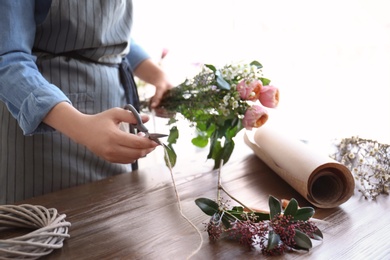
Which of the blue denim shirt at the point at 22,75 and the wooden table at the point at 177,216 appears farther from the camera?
the blue denim shirt at the point at 22,75

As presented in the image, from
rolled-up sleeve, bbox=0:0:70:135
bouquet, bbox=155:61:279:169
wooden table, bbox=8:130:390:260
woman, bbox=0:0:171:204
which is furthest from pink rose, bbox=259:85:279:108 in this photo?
rolled-up sleeve, bbox=0:0:70:135

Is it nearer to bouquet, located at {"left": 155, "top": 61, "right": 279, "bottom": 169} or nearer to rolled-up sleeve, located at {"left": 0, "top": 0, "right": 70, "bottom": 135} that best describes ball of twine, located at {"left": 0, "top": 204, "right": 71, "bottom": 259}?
rolled-up sleeve, located at {"left": 0, "top": 0, "right": 70, "bottom": 135}

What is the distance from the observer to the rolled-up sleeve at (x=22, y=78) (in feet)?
2.62

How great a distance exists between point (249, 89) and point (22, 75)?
0.47 m

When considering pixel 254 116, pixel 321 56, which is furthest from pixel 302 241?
pixel 321 56

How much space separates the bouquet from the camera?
98cm

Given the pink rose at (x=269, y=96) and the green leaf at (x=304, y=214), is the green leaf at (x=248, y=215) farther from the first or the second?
the pink rose at (x=269, y=96)

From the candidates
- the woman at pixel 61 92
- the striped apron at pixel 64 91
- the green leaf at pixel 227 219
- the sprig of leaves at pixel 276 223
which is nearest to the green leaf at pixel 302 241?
the sprig of leaves at pixel 276 223

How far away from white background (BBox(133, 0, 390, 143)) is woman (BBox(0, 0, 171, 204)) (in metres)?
0.36

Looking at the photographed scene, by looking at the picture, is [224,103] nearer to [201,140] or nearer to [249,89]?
[249,89]

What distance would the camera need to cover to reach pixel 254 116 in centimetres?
97

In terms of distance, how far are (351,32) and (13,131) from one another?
1.10m

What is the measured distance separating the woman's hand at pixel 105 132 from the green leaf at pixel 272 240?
26cm

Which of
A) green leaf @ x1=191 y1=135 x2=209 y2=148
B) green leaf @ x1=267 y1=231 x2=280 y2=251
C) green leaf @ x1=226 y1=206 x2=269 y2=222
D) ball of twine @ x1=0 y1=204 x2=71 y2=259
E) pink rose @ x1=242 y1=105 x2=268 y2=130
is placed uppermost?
pink rose @ x1=242 y1=105 x2=268 y2=130
